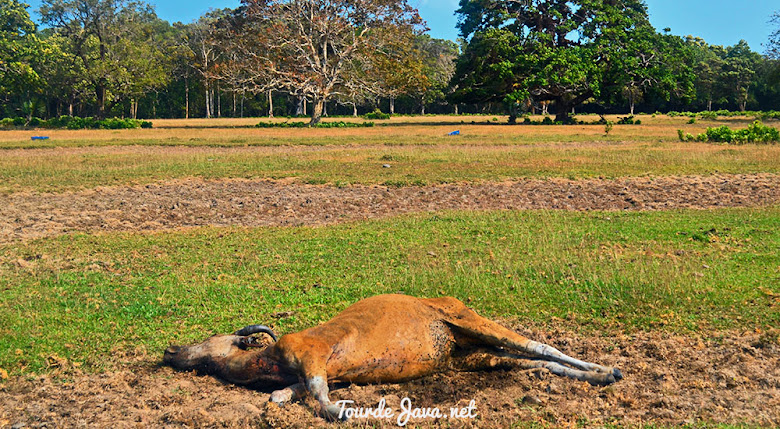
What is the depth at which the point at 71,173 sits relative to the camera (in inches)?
668

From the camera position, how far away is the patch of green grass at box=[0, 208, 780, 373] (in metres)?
5.69

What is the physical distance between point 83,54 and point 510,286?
55.9m

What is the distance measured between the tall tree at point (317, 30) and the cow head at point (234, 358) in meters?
38.4

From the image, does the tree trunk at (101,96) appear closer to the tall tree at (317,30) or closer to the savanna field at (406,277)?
the tall tree at (317,30)

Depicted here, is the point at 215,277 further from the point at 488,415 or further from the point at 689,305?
the point at 689,305

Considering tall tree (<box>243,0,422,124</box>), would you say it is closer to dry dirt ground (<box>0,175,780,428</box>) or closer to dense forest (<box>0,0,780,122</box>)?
dense forest (<box>0,0,780,122</box>)

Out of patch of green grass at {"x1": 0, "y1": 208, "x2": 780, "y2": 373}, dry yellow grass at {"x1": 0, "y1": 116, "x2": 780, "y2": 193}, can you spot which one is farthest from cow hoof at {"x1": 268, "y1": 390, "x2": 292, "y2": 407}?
dry yellow grass at {"x1": 0, "y1": 116, "x2": 780, "y2": 193}

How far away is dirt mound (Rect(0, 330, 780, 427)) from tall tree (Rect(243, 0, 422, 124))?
38663 millimetres

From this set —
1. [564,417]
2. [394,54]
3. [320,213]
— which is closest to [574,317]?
[564,417]

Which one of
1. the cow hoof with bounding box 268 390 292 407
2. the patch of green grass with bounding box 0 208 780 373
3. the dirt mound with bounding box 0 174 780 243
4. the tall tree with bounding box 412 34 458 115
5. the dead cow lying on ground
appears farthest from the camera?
the tall tree with bounding box 412 34 458 115

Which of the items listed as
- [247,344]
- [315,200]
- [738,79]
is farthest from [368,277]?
[738,79]

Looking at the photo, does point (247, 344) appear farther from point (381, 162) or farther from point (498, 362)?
point (381, 162)

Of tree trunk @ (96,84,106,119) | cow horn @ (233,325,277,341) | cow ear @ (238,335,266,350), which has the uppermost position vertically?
tree trunk @ (96,84,106,119)

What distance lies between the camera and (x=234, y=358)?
4605mm
